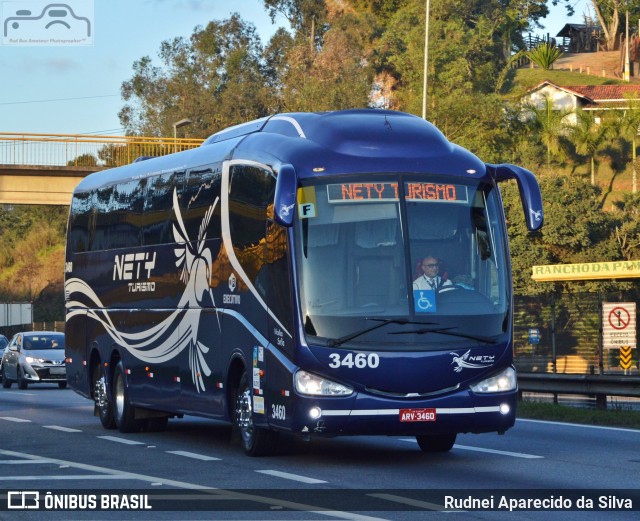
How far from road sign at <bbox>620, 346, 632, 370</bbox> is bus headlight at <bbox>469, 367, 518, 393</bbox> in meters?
13.0

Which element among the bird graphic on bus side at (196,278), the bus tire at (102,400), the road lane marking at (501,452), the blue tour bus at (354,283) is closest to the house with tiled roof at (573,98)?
the bus tire at (102,400)

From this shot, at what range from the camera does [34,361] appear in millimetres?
37938

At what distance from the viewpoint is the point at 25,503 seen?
12.0 m

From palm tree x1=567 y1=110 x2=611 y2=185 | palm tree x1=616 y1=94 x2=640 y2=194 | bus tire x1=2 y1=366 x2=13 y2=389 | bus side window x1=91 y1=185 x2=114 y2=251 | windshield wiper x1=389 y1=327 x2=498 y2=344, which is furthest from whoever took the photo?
palm tree x1=567 y1=110 x2=611 y2=185

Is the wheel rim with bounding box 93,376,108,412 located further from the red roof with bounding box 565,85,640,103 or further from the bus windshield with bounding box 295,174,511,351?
the red roof with bounding box 565,85,640,103

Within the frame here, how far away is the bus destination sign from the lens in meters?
14.6

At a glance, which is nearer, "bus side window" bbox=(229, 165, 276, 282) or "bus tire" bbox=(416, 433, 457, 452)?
"bus side window" bbox=(229, 165, 276, 282)

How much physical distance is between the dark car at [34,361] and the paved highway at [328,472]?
17.3 meters

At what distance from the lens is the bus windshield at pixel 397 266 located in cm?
1423

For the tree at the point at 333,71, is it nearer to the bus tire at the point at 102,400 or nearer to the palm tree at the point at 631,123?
the palm tree at the point at 631,123

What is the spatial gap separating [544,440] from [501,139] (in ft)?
218

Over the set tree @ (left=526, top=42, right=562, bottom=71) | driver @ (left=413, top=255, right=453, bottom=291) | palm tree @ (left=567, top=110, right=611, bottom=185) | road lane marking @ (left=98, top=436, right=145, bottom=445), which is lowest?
road lane marking @ (left=98, top=436, right=145, bottom=445)

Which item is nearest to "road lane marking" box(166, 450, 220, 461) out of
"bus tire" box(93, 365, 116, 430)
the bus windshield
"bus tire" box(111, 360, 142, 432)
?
the bus windshield

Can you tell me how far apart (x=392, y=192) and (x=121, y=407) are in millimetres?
7333
